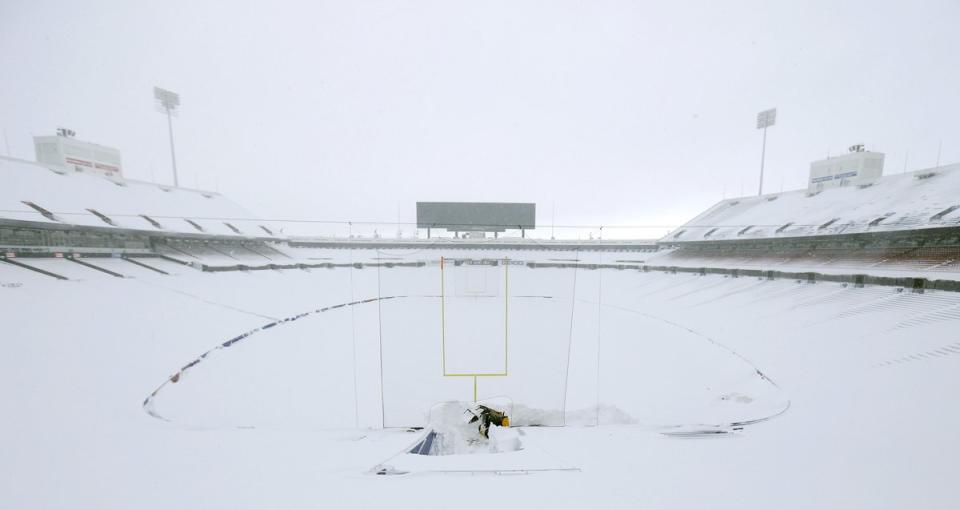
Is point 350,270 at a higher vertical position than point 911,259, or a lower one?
lower

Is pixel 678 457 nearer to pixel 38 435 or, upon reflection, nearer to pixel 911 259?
pixel 38 435

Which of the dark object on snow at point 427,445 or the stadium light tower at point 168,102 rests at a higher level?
the stadium light tower at point 168,102

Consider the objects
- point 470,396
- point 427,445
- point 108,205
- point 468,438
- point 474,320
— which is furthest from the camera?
point 108,205

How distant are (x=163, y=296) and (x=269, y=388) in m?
11.0

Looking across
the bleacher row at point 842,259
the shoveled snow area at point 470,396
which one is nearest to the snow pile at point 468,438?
the shoveled snow area at point 470,396

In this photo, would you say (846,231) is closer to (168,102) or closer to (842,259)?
(842,259)

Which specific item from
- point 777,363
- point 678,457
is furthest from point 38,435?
point 777,363

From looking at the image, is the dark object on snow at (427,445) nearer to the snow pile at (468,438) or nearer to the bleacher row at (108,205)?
the snow pile at (468,438)

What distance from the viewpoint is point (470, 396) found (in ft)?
23.9

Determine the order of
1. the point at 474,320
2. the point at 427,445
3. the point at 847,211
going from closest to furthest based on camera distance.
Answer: the point at 427,445 → the point at 474,320 → the point at 847,211

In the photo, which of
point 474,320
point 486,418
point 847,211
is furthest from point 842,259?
point 486,418

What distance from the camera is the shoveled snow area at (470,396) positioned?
2838mm

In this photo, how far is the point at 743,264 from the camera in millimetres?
19953

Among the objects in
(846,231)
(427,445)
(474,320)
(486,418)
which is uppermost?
(846,231)
